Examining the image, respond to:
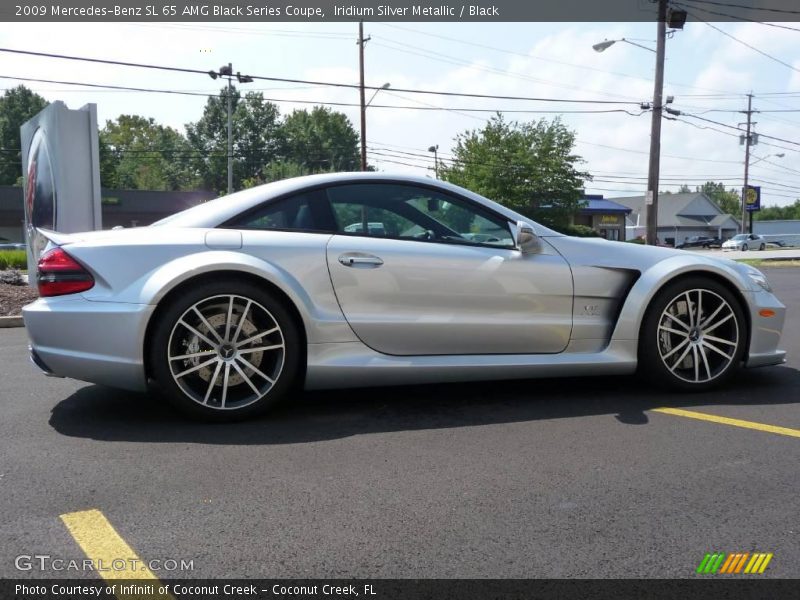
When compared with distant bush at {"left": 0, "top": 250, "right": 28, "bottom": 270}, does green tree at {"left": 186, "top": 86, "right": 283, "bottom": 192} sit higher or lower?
higher

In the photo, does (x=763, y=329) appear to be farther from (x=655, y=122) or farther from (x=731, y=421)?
(x=655, y=122)

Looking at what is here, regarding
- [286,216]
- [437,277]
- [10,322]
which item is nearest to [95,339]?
[286,216]

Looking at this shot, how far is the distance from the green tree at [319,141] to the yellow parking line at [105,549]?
77.8 m

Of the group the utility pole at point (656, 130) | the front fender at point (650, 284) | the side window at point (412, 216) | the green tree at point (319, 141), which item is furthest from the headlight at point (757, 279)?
the green tree at point (319, 141)

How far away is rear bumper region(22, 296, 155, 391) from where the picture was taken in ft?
11.7

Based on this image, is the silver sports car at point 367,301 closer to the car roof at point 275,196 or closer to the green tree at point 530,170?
the car roof at point 275,196

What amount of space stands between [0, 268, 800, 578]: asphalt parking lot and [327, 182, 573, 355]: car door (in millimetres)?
447

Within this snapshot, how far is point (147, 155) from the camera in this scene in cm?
9069

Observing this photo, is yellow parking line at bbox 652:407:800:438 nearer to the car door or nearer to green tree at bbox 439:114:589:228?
the car door

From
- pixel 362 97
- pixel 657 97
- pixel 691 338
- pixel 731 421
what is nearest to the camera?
pixel 731 421

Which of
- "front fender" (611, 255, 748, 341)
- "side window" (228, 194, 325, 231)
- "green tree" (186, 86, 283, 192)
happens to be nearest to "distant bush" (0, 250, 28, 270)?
"side window" (228, 194, 325, 231)

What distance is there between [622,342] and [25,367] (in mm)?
4427

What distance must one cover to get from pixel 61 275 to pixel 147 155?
9422 centimetres
